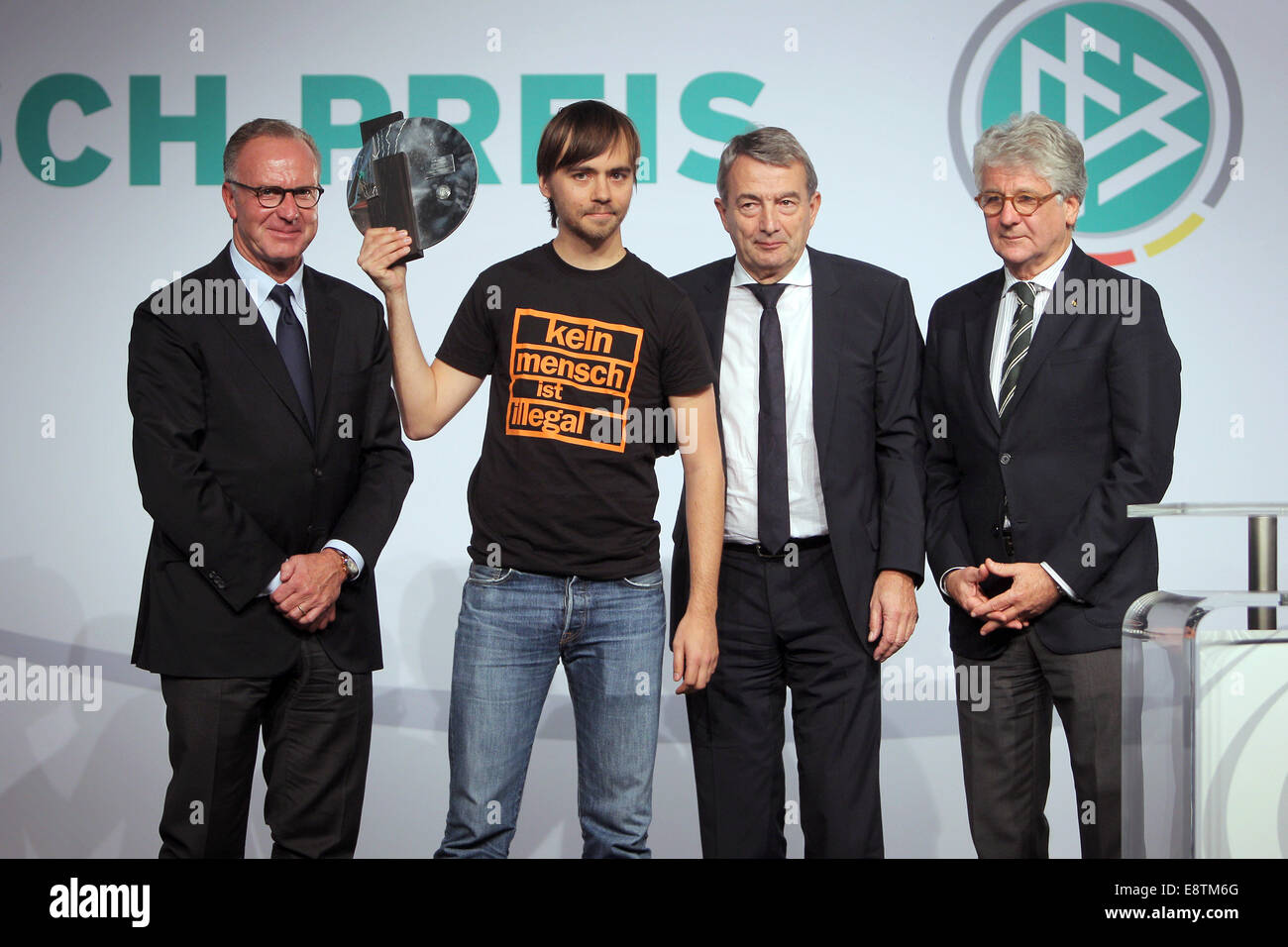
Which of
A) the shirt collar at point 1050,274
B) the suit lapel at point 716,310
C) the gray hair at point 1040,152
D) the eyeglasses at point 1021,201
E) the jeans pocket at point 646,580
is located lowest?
the jeans pocket at point 646,580

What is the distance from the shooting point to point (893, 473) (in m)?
2.78

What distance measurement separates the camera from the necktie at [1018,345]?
111 inches

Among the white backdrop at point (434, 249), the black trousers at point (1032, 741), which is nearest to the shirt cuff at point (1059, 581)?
the black trousers at point (1032, 741)

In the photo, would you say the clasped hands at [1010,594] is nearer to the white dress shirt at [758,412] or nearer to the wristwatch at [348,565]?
the white dress shirt at [758,412]

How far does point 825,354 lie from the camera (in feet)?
9.11

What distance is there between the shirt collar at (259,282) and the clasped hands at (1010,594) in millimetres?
1543

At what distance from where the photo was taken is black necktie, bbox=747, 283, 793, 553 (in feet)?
8.99

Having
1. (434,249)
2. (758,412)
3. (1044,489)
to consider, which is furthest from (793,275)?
(434,249)

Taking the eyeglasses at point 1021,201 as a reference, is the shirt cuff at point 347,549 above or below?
below

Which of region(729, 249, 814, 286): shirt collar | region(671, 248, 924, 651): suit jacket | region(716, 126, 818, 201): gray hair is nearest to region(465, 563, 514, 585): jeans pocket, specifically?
region(671, 248, 924, 651): suit jacket

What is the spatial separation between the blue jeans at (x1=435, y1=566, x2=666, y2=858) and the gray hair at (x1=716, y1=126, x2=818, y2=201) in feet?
3.08

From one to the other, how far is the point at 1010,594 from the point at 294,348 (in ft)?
5.24
